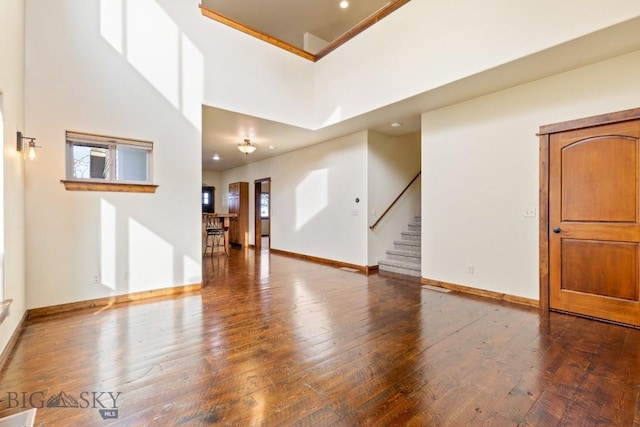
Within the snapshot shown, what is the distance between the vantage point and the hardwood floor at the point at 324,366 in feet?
5.68

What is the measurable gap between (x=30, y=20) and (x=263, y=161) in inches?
232

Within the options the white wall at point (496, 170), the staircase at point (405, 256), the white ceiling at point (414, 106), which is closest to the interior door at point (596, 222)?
the white wall at point (496, 170)

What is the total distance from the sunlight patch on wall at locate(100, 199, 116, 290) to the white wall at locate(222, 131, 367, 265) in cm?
403

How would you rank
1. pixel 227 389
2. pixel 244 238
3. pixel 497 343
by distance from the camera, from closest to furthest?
1. pixel 227 389
2. pixel 497 343
3. pixel 244 238

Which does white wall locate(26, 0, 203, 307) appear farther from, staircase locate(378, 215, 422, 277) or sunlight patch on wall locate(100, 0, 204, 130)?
staircase locate(378, 215, 422, 277)

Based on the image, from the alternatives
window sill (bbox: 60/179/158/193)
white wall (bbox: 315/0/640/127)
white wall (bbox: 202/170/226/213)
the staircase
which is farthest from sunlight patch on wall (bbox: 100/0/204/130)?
white wall (bbox: 202/170/226/213)

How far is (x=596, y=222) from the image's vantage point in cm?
328

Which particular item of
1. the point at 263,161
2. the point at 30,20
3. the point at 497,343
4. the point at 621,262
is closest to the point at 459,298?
the point at 497,343

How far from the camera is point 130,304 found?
12.3 ft

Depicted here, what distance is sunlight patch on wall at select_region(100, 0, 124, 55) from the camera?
3.67m

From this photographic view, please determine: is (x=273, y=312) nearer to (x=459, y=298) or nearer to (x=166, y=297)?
(x=166, y=297)

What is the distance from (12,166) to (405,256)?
5.66 metres

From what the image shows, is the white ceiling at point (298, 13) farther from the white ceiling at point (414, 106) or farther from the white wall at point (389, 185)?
the white wall at point (389, 185)

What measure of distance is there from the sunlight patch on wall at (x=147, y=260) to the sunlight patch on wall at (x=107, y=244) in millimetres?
183
